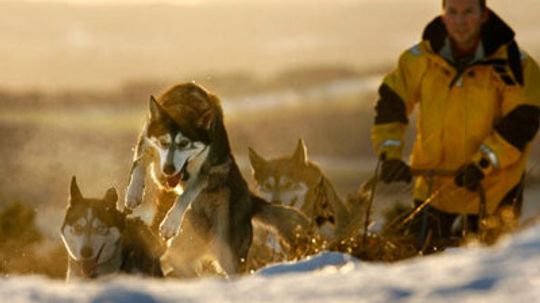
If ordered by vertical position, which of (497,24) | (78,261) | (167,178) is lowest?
(78,261)

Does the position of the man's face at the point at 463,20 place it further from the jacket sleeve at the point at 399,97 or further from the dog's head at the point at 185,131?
the dog's head at the point at 185,131

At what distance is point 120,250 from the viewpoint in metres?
10.8

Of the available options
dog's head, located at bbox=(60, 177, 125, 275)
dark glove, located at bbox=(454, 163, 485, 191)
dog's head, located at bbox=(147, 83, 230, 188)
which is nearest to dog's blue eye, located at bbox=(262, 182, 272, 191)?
dog's head, located at bbox=(60, 177, 125, 275)

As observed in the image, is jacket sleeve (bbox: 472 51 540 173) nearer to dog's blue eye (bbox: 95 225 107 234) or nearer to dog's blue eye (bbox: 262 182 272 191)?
dog's blue eye (bbox: 95 225 107 234)

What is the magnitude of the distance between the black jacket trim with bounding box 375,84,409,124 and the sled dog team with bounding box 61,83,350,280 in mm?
817

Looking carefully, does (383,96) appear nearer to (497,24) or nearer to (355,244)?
(497,24)

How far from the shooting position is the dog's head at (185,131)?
999 cm

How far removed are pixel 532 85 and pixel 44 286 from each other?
798 cm

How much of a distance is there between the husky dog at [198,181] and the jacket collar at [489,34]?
65.7 inches

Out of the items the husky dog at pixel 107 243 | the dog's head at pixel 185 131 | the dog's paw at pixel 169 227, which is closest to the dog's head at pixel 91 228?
the husky dog at pixel 107 243

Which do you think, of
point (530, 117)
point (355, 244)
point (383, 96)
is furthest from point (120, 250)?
point (355, 244)

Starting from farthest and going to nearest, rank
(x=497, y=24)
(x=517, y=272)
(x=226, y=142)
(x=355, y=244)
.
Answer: (x=226, y=142), (x=497, y=24), (x=355, y=244), (x=517, y=272)

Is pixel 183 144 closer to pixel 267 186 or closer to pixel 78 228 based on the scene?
pixel 78 228

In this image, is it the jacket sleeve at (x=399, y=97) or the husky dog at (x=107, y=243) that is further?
the husky dog at (x=107, y=243)
